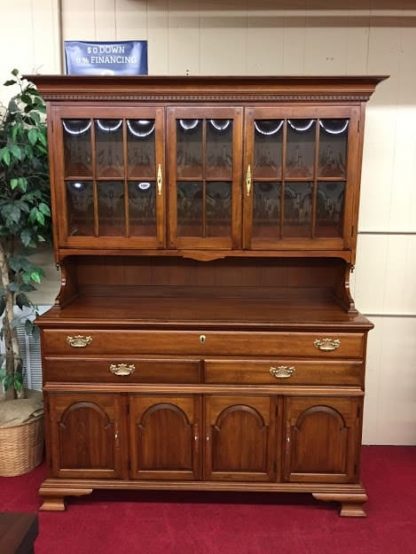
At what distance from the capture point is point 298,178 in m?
2.17

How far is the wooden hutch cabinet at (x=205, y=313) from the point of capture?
6.80 feet

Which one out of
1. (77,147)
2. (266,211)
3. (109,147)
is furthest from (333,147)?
(77,147)

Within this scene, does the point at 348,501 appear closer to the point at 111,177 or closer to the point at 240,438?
the point at 240,438

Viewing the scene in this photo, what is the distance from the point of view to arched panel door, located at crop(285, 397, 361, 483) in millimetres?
2092

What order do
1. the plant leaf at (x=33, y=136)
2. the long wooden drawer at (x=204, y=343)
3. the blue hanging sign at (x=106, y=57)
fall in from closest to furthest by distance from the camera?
the long wooden drawer at (x=204, y=343) < the plant leaf at (x=33, y=136) < the blue hanging sign at (x=106, y=57)

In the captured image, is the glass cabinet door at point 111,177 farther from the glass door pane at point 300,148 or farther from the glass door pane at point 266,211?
the glass door pane at point 300,148

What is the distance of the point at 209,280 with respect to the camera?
2531 mm

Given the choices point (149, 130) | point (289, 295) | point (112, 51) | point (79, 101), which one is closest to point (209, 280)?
Answer: point (289, 295)

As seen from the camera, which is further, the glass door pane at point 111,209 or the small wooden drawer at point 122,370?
the glass door pane at point 111,209

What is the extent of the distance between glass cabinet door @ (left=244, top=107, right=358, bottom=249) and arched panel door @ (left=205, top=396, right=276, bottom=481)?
29.0 inches

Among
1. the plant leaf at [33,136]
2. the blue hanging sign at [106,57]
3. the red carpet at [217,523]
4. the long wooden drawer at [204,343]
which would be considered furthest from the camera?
the blue hanging sign at [106,57]

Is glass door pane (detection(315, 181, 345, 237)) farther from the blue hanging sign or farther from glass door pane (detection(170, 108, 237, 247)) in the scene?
the blue hanging sign

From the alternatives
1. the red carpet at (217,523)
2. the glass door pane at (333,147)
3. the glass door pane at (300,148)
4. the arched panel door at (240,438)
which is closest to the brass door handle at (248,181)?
the glass door pane at (300,148)

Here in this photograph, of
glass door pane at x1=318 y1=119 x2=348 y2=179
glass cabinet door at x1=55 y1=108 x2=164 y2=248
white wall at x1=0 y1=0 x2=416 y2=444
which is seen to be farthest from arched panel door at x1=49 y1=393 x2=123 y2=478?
white wall at x1=0 y1=0 x2=416 y2=444
